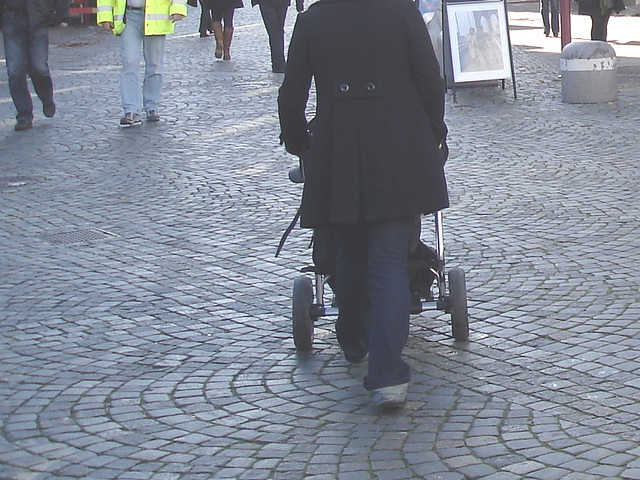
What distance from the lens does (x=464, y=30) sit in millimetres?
13836

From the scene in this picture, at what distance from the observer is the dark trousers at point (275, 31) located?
16125mm

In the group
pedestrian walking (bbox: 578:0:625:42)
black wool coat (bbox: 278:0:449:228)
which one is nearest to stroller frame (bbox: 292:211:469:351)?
black wool coat (bbox: 278:0:449:228)

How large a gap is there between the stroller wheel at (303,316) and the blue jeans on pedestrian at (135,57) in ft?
23.5

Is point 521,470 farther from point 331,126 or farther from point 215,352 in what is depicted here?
point 215,352

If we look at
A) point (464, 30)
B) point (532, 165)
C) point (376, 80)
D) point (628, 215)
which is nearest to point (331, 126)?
point (376, 80)

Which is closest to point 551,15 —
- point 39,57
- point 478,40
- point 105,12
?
point 478,40

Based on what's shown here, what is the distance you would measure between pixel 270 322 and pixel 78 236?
2507mm

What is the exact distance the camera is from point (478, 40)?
45.4 feet

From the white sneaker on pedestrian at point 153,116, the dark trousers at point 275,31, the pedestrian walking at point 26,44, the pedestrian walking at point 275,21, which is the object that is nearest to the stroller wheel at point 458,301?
the white sneaker on pedestrian at point 153,116

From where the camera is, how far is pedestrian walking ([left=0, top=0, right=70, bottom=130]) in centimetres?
1215

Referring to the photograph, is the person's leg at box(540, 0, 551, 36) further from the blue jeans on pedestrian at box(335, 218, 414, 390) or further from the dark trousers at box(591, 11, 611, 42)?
the blue jeans on pedestrian at box(335, 218, 414, 390)

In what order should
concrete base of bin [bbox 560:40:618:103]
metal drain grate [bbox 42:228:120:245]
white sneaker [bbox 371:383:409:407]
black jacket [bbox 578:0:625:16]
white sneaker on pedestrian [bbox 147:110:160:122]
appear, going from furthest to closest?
black jacket [bbox 578:0:625:16] < white sneaker on pedestrian [bbox 147:110:160:122] < concrete base of bin [bbox 560:40:618:103] < metal drain grate [bbox 42:228:120:245] < white sneaker [bbox 371:383:409:407]

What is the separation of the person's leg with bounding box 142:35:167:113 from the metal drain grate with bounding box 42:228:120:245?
172 inches

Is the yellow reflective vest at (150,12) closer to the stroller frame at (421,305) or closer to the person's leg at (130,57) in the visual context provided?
the person's leg at (130,57)
